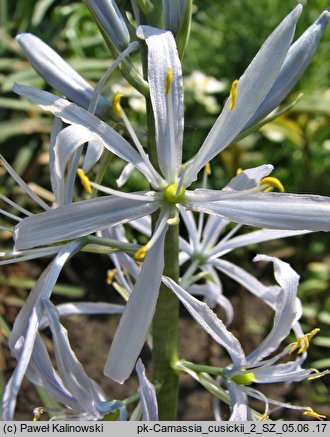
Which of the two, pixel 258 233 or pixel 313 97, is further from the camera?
pixel 313 97

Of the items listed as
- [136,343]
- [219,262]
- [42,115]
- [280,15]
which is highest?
[280,15]

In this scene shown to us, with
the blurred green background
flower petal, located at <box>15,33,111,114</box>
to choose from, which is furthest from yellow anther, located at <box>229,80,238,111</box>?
the blurred green background

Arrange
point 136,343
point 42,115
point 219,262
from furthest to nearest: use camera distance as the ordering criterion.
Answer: point 42,115
point 219,262
point 136,343

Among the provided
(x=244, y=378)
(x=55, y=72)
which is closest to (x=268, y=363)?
(x=244, y=378)

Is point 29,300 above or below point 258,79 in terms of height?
below

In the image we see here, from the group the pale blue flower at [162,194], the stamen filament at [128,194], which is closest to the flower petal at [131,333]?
the pale blue flower at [162,194]

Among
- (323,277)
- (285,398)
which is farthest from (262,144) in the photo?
(285,398)

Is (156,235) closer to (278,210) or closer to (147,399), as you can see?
(278,210)

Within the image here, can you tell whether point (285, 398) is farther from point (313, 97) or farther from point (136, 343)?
point (136, 343)
